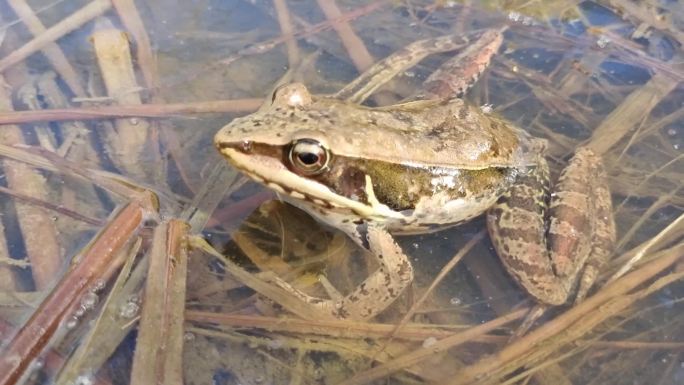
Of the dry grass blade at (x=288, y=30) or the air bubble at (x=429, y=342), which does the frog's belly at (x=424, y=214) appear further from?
the dry grass blade at (x=288, y=30)

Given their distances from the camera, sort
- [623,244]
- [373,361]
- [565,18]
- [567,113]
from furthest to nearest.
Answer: [565,18] → [567,113] → [623,244] → [373,361]

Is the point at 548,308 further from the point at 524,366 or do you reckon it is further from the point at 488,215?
the point at 488,215

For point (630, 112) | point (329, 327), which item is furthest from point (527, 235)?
point (630, 112)

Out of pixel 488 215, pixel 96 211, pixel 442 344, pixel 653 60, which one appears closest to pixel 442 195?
pixel 488 215

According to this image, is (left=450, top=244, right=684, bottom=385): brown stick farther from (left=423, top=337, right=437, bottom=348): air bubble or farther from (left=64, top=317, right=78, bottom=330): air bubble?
(left=64, top=317, right=78, bottom=330): air bubble

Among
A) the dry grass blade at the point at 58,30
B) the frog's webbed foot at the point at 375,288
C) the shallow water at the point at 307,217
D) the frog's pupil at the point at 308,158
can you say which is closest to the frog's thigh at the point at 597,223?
the shallow water at the point at 307,217

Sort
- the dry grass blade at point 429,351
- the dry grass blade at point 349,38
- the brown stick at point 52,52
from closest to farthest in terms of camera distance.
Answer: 1. the dry grass blade at point 429,351
2. the brown stick at point 52,52
3. the dry grass blade at point 349,38
